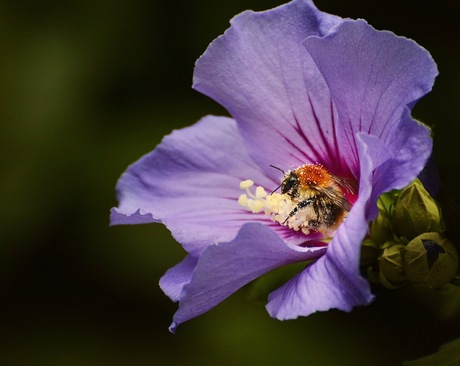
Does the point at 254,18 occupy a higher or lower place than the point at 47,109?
higher

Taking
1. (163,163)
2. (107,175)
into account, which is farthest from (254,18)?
(107,175)

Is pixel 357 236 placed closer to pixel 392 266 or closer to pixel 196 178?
pixel 392 266

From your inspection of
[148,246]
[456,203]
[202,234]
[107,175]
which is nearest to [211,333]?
[148,246]

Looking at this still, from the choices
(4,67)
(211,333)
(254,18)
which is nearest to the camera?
(254,18)

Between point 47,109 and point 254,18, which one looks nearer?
point 254,18

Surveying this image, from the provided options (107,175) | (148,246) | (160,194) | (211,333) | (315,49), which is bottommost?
(211,333)

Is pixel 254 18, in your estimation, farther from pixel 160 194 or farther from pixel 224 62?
pixel 160 194

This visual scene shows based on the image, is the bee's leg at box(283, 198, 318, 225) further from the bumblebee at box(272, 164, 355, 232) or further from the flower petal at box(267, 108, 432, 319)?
the flower petal at box(267, 108, 432, 319)

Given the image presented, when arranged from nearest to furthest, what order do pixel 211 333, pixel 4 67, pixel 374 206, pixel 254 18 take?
pixel 374 206 → pixel 254 18 → pixel 211 333 → pixel 4 67
